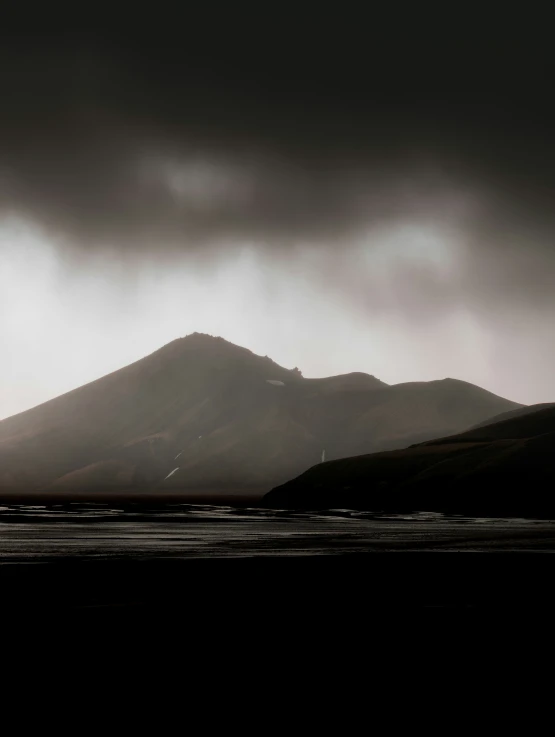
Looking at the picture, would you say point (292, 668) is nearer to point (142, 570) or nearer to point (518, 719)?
point (518, 719)

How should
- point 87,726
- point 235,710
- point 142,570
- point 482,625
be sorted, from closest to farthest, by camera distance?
point 87,726 → point 235,710 → point 482,625 → point 142,570

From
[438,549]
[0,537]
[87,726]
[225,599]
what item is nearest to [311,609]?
[225,599]

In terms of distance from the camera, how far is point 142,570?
44.3 meters

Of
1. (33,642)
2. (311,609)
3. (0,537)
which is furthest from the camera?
(0,537)

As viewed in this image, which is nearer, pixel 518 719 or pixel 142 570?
pixel 518 719

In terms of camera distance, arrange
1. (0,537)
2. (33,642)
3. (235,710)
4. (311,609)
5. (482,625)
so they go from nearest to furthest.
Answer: (235,710), (33,642), (482,625), (311,609), (0,537)

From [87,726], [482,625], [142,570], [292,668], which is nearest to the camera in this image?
[87,726]

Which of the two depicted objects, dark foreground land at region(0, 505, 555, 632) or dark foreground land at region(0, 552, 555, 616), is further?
dark foreground land at region(0, 552, 555, 616)

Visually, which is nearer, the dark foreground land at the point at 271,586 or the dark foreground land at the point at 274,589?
the dark foreground land at the point at 271,586

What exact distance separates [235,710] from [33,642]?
886 centimetres

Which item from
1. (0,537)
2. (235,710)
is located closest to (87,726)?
(235,710)

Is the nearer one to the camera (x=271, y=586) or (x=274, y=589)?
(x=274, y=589)

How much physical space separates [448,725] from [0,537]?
65.0 metres

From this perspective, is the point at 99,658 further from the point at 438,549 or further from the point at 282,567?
the point at 438,549
